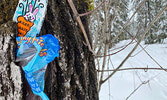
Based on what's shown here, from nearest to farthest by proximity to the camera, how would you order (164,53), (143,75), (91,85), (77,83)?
1. (77,83)
2. (91,85)
3. (143,75)
4. (164,53)

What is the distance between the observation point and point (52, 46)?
653 mm

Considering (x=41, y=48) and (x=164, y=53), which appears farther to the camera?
(x=164, y=53)

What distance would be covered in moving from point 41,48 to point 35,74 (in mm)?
139

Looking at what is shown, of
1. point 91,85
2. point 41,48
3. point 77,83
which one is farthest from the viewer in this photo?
point 91,85

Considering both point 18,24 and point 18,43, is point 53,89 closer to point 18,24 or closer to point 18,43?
point 18,43

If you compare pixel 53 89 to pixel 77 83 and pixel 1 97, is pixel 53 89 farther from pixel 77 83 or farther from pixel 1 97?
pixel 1 97

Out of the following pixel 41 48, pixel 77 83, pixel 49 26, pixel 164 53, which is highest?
pixel 49 26

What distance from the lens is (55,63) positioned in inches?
28.7

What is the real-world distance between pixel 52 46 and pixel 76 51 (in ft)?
0.71

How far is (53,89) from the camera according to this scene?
2.38 feet

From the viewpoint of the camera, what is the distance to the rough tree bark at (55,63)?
67 cm

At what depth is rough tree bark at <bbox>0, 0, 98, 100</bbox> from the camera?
2.19 feet

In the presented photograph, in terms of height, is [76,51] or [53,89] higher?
[76,51]

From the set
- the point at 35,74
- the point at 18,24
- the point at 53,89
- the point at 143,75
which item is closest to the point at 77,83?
the point at 53,89
